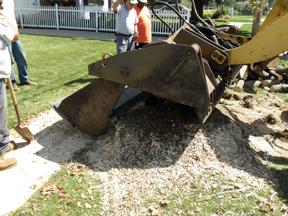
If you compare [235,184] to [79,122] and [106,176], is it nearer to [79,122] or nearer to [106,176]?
[106,176]

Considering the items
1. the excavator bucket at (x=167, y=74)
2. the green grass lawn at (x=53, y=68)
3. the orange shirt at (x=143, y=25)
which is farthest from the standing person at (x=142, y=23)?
the excavator bucket at (x=167, y=74)

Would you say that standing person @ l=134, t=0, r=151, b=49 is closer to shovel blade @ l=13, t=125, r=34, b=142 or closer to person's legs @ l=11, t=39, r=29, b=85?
person's legs @ l=11, t=39, r=29, b=85

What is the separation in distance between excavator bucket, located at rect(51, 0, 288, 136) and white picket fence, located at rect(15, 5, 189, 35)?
1225 cm

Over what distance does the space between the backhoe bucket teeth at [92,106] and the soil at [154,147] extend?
9.2 inches

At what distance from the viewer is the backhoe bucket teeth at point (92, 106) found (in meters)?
3.36

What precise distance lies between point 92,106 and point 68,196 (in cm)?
125

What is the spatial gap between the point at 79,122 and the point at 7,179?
1.17m

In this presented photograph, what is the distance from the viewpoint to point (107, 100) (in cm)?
341

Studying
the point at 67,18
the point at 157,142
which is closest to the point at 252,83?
the point at 157,142

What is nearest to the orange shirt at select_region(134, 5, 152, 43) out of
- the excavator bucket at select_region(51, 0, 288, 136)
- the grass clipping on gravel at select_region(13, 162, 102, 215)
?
the excavator bucket at select_region(51, 0, 288, 136)

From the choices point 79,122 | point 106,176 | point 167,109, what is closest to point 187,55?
point 167,109

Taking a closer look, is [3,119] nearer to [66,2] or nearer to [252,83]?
[252,83]

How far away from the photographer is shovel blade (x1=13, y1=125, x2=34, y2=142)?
3730mm

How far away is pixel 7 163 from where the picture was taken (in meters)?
3.25
